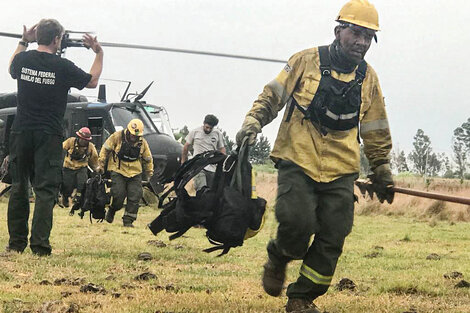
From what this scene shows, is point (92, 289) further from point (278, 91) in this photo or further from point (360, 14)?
point (360, 14)

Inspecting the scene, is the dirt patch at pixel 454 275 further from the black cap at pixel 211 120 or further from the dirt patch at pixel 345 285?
the black cap at pixel 211 120

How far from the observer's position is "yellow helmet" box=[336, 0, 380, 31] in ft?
16.5

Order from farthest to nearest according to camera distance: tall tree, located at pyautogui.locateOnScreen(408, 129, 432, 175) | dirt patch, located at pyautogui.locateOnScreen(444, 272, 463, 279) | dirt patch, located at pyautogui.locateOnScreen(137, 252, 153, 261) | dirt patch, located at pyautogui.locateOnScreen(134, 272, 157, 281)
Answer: tall tree, located at pyautogui.locateOnScreen(408, 129, 432, 175)
dirt patch, located at pyautogui.locateOnScreen(137, 252, 153, 261)
dirt patch, located at pyautogui.locateOnScreen(444, 272, 463, 279)
dirt patch, located at pyautogui.locateOnScreen(134, 272, 157, 281)

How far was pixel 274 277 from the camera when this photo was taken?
521 cm

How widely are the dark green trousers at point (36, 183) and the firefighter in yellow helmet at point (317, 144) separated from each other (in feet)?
10.4

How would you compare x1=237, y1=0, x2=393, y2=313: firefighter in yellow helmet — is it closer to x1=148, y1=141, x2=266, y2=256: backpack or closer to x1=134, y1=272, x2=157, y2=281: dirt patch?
x1=148, y1=141, x2=266, y2=256: backpack

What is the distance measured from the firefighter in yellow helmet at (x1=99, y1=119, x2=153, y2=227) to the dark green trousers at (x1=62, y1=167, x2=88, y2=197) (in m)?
4.29

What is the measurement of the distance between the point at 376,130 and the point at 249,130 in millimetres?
924

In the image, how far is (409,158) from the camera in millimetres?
72688

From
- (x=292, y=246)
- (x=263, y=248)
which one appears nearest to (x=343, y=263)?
(x=263, y=248)

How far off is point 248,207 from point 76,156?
504 inches

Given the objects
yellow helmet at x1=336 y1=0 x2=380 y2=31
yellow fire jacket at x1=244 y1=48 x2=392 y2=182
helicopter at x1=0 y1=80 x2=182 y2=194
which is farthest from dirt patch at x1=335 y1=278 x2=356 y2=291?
helicopter at x1=0 y1=80 x2=182 y2=194

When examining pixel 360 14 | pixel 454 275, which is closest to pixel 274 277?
pixel 360 14

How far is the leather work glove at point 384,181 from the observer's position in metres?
5.47
